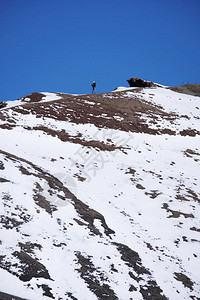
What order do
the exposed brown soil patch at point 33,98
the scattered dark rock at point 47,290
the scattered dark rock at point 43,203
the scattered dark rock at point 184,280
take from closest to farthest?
the scattered dark rock at point 47,290 < the scattered dark rock at point 184,280 < the scattered dark rock at point 43,203 < the exposed brown soil patch at point 33,98

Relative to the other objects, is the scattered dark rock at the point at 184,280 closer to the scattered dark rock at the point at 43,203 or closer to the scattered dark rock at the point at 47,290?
the scattered dark rock at the point at 47,290

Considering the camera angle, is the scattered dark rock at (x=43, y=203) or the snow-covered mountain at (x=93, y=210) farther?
the scattered dark rock at (x=43, y=203)

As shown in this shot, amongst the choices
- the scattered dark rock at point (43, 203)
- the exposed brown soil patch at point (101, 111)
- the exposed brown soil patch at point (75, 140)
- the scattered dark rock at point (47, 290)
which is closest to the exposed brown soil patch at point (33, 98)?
the exposed brown soil patch at point (101, 111)

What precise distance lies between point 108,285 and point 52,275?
1.92 m


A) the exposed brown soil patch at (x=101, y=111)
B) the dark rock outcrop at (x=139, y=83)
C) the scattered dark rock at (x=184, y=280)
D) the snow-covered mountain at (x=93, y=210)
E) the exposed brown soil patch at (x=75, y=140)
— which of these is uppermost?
the dark rock outcrop at (x=139, y=83)

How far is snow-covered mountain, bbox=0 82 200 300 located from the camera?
782 cm

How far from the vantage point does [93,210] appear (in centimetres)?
1267

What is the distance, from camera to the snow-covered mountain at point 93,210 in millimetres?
7820

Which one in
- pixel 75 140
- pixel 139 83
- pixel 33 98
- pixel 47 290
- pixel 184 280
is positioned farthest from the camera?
pixel 139 83

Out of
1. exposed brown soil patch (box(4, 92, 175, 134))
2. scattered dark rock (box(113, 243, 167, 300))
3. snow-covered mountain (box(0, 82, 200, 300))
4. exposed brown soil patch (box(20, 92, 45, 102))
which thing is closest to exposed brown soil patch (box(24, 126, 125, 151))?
snow-covered mountain (box(0, 82, 200, 300))

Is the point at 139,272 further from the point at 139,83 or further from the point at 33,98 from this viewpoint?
the point at 139,83

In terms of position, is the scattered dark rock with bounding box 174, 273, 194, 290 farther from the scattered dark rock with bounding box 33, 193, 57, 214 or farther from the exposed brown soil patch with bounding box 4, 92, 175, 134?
the exposed brown soil patch with bounding box 4, 92, 175, 134

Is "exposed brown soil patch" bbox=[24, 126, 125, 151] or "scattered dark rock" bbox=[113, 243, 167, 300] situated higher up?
"exposed brown soil patch" bbox=[24, 126, 125, 151]

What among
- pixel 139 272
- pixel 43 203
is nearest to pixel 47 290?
pixel 139 272
